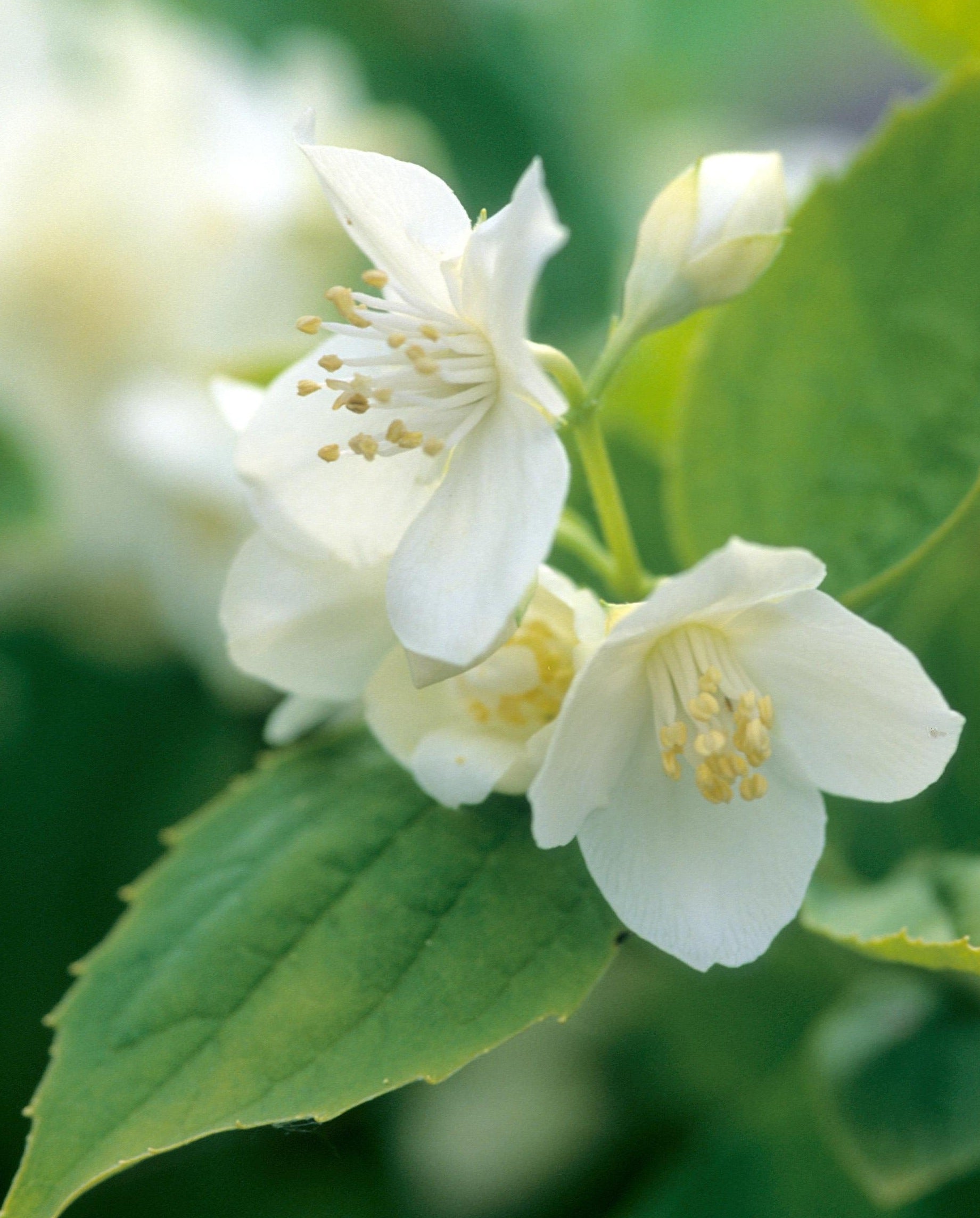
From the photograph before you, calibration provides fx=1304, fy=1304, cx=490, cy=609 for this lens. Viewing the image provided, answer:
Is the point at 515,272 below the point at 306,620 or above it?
above

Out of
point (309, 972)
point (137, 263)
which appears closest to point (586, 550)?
point (309, 972)

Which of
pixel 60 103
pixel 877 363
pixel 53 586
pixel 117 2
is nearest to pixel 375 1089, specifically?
pixel 877 363

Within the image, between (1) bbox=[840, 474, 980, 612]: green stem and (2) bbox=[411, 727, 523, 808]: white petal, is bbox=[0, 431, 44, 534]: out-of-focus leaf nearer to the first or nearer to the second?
(2) bbox=[411, 727, 523, 808]: white petal

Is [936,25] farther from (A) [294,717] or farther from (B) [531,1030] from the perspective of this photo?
(B) [531,1030]

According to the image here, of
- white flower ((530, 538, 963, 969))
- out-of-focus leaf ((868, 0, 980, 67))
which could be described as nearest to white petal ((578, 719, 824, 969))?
white flower ((530, 538, 963, 969))

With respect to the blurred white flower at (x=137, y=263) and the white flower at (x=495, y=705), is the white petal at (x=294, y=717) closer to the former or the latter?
the white flower at (x=495, y=705)

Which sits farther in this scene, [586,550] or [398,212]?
[586,550]
